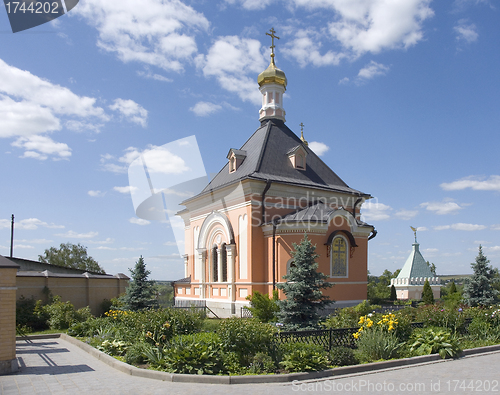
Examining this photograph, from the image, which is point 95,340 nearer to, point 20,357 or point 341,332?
point 20,357

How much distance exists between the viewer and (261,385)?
7.29m

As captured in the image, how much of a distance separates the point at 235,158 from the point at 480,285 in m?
13.6

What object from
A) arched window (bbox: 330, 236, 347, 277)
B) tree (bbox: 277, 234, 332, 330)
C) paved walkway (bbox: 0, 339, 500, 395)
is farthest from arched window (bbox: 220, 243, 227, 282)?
paved walkway (bbox: 0, 339, 500, 395)

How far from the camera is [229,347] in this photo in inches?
328

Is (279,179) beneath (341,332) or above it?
above

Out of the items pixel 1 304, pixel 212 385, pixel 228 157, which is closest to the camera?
pixel 212 385

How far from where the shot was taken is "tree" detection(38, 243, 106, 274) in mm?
46000

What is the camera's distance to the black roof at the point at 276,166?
1977cm

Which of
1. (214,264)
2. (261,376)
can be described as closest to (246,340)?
(261,376)

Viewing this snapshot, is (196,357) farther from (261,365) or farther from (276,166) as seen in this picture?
(276,166)

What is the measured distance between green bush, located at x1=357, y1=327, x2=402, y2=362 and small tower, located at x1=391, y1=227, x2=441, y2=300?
20334 mm

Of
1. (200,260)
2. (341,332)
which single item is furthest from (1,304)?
(200,260)

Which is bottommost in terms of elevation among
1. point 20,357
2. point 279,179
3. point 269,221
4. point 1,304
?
point 20,357

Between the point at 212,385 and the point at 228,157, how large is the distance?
15971mm
